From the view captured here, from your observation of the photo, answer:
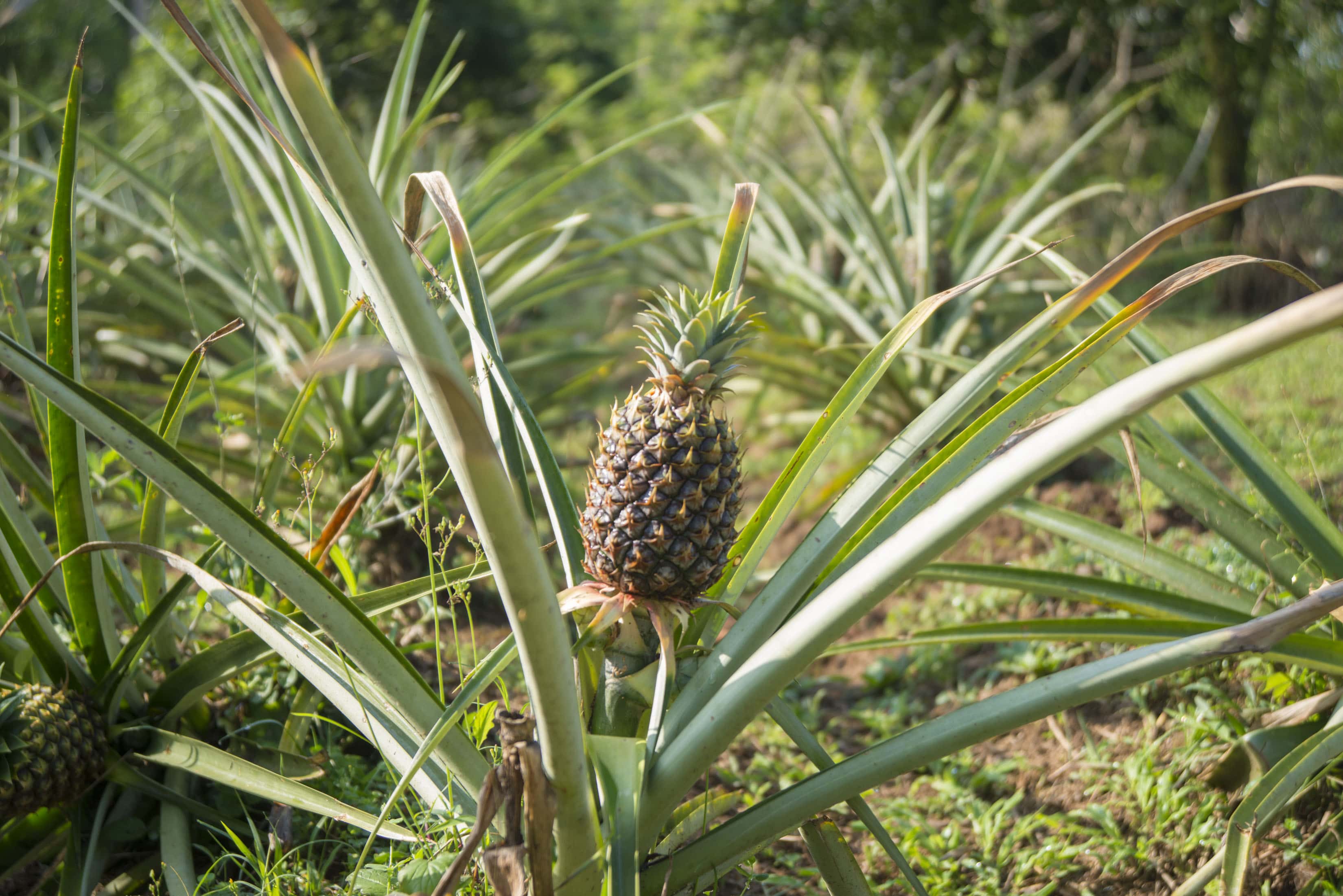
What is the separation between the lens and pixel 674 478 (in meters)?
1.12

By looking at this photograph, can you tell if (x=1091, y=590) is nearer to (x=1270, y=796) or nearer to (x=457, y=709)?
(x=1270, y=796)

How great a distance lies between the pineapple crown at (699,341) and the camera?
1176 millimetres

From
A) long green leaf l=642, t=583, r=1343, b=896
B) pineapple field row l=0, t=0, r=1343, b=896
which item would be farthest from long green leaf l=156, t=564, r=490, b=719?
long green leaf l=642, t=583, r=1343, b=896

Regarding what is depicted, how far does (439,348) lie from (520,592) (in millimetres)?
236

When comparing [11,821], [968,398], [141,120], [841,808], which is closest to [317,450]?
[11,821]

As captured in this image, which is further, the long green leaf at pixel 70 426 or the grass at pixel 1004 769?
the grass at pixel 1004 769

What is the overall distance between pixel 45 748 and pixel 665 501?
3.16 feet

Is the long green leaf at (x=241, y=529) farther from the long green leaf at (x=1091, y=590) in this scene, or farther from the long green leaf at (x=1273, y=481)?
the long green leaf at (x=1273, y=481)

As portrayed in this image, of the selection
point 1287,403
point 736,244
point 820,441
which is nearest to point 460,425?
point 820,441

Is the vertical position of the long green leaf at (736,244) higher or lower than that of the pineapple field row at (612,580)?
higher

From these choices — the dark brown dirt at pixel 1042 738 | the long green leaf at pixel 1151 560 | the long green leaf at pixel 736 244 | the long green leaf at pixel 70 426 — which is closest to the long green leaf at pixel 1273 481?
the long green leaf at pixel 1151 560

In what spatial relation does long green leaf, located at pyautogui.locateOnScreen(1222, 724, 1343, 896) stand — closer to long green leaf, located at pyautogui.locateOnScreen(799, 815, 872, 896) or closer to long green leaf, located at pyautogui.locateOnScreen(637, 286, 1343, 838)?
long green leaf, located at pyautogui.locateOnScreen(799, 815, 872, 896)

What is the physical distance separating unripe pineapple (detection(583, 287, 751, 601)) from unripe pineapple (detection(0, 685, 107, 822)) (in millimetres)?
814

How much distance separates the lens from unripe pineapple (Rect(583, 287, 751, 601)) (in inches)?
44.0
